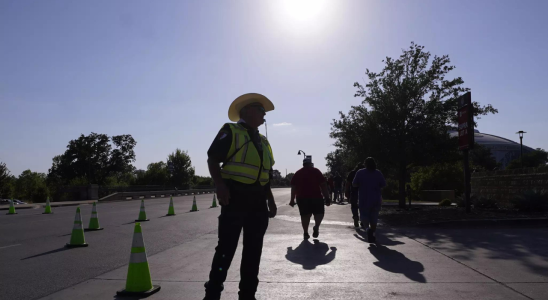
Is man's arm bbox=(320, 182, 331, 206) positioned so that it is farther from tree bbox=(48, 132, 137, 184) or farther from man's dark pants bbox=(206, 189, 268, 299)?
tree bbox=(48, 132, 137, 184)

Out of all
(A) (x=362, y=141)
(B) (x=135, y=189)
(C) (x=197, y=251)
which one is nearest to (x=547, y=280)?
(C) (x=197, y=251)

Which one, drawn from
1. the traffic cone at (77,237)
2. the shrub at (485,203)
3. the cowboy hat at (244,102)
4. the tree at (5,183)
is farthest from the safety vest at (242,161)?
the tree at (5,183)

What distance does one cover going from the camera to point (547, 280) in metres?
5.38

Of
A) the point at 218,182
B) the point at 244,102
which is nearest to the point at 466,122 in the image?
the point at 244,102

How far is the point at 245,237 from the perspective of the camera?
155 inches

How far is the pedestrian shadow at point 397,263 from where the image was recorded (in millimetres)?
5820

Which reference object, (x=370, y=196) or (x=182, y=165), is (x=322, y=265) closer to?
(x=370, y=196)

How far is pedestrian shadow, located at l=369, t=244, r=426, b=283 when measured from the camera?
5.82 metres

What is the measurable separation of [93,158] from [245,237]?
94.6 metres

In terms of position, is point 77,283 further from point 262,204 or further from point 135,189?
point 135,189

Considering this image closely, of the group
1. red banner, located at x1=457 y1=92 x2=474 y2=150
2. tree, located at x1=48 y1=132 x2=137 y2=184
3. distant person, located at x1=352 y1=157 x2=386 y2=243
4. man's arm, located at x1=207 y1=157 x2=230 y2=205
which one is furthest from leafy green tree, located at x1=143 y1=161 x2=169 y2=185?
man's arm, located at x1=207 y1=157 x2=230 y2=205

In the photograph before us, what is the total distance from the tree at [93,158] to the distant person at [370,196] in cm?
8340

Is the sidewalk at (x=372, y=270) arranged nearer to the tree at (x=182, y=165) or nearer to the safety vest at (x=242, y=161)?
the safety vest at (x=242, y=161)

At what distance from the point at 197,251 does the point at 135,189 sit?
43.2 m
